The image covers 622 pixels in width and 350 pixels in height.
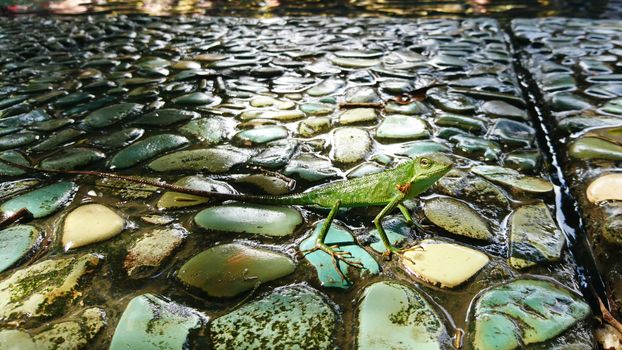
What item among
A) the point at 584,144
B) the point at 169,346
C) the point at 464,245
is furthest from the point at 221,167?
the point at 584,144

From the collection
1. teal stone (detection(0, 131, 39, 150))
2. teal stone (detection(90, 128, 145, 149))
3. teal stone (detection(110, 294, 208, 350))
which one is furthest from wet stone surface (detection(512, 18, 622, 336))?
teal stone (detection(0, 131, 39, 150))

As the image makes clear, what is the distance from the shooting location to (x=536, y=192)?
2.25 m

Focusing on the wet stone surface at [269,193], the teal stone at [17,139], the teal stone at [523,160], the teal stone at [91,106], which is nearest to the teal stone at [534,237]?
the wet stone surface at [269,193]

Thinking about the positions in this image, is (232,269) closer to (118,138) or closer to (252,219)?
(252,219)

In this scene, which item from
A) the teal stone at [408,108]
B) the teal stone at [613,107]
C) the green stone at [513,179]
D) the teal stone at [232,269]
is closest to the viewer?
the teal stone at [232,269]

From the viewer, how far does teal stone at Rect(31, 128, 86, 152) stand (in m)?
2.85

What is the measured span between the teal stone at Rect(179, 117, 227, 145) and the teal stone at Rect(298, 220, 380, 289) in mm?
1267

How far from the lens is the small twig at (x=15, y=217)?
2.04m

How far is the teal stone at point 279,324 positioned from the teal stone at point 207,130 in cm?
160

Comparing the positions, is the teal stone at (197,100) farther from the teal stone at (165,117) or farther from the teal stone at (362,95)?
the teal stone at (362,95)

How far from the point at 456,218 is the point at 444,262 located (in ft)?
1.19

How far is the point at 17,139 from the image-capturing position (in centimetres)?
298

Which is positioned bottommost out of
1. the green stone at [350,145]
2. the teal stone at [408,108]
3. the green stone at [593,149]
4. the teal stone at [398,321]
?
the teal stone at [398,321]

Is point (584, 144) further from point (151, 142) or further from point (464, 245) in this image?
point (151, 142)
